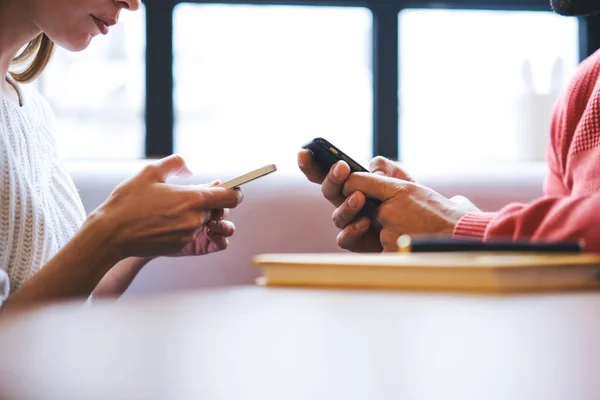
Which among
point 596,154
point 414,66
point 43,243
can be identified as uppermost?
point 414,66

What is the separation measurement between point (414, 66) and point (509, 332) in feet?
7.21

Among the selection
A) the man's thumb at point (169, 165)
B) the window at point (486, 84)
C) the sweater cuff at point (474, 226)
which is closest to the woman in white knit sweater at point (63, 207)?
the man's thumb at point (169, 165)

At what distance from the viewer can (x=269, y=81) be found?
92.5 inches

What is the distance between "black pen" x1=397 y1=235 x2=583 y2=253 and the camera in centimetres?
50

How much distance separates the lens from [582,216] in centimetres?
60

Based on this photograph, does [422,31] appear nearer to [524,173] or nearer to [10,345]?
[524,173]

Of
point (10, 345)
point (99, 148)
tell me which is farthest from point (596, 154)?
point (99, 148)

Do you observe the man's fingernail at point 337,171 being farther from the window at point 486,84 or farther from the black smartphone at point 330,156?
the window at point 486,84

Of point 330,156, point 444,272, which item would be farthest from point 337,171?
point 444,272

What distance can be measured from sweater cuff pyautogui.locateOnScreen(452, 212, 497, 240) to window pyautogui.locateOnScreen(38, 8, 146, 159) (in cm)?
162

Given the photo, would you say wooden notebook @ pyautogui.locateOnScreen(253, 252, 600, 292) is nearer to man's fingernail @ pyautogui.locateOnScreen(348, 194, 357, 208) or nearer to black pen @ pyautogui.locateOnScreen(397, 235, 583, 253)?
black pen @ pyautogui.locateOnScreen(397, 235, 583, 253)

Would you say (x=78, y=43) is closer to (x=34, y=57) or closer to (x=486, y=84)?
(x=34, y=57)

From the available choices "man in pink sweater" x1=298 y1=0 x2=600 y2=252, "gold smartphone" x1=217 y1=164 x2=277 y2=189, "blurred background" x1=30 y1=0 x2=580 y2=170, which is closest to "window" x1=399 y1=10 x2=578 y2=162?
"blurred background" x1=30 y1=0 x2=580 y2=170

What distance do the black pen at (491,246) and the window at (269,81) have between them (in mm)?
1765
